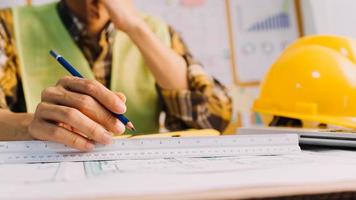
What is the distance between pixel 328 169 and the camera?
45 cm

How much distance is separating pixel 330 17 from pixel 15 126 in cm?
117

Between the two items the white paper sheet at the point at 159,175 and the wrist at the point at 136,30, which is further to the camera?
the wrist at the point at 136,30

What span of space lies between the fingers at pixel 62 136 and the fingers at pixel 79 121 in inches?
0.4

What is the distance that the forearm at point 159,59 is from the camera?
4.01 feet

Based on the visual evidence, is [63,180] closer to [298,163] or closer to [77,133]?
[77,133]

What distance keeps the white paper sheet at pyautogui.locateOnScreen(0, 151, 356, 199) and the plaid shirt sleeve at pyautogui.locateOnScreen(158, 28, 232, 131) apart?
0.68m

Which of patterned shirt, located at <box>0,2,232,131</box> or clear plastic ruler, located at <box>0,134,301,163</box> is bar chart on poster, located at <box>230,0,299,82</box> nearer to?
patterned shirt, located at <box>0,2,232,131</box>

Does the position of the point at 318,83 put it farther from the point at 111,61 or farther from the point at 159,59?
the point at 111,61

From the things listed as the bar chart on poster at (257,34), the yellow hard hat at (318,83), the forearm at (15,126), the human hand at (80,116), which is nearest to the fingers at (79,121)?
the human hand at (80,116)

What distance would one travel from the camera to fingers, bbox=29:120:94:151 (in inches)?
22.7

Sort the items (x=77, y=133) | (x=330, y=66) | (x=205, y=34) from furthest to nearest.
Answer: (x=205, y=34) → (x=330, y=66) → (x=77, y=133)

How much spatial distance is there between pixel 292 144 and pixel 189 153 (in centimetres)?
19

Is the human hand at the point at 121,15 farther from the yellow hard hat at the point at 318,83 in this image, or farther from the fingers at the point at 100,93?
the fingers at the point at 100,93

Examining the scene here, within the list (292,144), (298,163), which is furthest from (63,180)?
(292,144)
